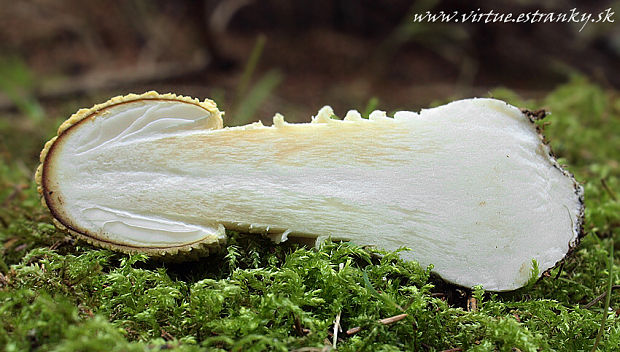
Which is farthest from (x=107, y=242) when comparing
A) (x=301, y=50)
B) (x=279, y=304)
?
(x=301, y=50)

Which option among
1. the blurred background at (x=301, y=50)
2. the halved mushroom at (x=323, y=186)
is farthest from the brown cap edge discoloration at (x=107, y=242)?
the blurred background at (x=301, y=50)

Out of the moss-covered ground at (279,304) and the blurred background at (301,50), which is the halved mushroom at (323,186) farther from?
the blurred background at (301,50)

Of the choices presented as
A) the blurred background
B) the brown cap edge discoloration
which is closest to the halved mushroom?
the brown cap edge discoloration

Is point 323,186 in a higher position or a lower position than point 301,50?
lower

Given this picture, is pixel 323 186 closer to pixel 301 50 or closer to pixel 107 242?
pixel 107 242

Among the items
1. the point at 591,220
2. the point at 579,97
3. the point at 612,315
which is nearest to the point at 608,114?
the point at 579,97

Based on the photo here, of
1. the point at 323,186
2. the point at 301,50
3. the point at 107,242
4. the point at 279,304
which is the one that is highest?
the point at 301,50

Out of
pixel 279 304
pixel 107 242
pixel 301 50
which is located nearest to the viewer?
pixel 279 304

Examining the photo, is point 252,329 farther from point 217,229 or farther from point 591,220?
point 591,220
